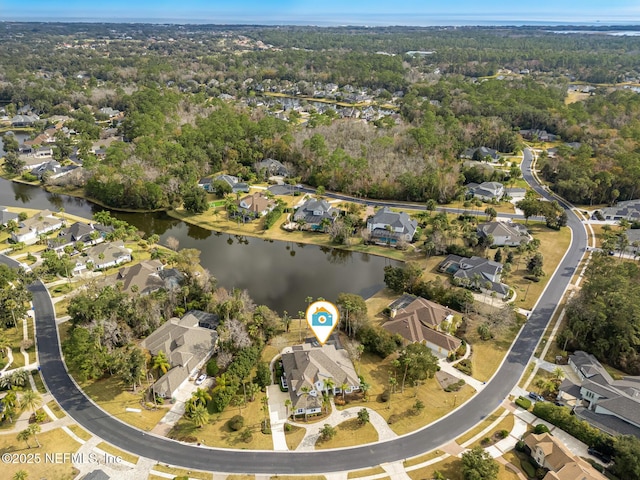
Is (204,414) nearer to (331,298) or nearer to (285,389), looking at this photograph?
(285,389)

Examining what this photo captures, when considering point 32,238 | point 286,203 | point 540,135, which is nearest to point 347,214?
point 286,203

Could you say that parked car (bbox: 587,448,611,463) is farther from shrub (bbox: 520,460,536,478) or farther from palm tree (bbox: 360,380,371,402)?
palm tree (bbox: 360,380,371,402)

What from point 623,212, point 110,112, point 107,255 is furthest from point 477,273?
point 110,112

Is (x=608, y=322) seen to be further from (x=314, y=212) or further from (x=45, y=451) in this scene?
(x=45, y=451)

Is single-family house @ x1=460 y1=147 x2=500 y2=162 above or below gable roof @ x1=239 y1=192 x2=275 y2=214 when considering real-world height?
above

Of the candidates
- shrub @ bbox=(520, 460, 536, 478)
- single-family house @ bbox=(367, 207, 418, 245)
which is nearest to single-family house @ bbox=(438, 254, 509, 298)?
single-family house @ bbox=(367, 207, 418, 245)
